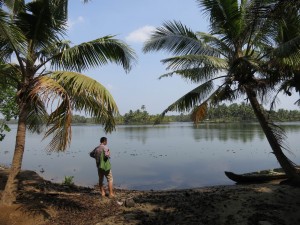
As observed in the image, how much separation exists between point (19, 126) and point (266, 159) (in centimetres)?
1884

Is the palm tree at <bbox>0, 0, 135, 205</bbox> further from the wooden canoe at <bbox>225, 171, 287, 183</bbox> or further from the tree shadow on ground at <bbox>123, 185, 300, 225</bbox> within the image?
the wooden canoe at <bbox>225, 171, 287, 183</bbox>

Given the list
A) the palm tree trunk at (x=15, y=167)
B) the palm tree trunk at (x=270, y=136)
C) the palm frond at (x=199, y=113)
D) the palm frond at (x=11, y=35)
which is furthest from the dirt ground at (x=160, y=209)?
the palm frond at (x=11, y=35)

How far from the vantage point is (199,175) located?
685 inches

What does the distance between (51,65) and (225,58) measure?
5.40m

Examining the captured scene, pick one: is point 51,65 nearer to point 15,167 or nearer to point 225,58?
point 15,167

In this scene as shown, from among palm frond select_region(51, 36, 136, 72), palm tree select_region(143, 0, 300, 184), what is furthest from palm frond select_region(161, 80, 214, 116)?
palm frond select_region(51, 36, 136, 72)

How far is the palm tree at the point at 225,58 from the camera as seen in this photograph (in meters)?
9.32

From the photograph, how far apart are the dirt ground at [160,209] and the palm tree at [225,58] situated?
7.35ft

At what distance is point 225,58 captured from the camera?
1038 cm

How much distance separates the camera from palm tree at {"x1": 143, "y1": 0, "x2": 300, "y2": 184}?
30.6ft

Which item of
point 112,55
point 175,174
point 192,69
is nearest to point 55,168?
point 175,174

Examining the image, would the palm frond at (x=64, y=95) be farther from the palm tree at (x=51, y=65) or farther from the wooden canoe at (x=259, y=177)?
the wooden canoe at (x=259, y=177)

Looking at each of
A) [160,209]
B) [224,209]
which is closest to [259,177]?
[224,209]

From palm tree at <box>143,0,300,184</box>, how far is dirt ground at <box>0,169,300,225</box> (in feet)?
7.35
